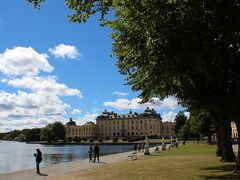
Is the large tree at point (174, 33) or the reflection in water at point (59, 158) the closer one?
the large tree at point (174, 33)

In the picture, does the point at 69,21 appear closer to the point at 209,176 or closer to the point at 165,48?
the point at 165,48

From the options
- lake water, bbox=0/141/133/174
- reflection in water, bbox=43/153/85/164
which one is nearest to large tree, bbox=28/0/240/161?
lake water, bbox=0/141/133/174

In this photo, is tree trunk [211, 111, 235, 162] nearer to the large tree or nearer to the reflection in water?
the large tree

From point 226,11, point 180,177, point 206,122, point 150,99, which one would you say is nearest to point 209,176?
point 180,177

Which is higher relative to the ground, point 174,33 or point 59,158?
point 174,33

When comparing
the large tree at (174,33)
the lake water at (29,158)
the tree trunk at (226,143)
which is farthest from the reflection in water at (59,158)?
the large tree at (174,33)

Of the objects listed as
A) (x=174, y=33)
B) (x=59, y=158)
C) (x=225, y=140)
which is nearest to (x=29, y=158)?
(x=59, y=158)

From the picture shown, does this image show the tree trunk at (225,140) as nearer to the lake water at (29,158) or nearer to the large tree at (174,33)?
the large tree at (174,33)

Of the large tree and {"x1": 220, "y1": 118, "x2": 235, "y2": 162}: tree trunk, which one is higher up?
the large tree

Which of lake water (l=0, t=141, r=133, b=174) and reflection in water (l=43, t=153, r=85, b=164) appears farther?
reflection in water (l=43, t=153, r=85, b=164)

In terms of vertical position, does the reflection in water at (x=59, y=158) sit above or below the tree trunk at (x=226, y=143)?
below

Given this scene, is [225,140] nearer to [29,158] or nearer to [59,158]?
[59,158]

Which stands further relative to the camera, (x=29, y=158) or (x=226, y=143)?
(x=29, y=158)

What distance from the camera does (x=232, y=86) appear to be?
27.8 meters
